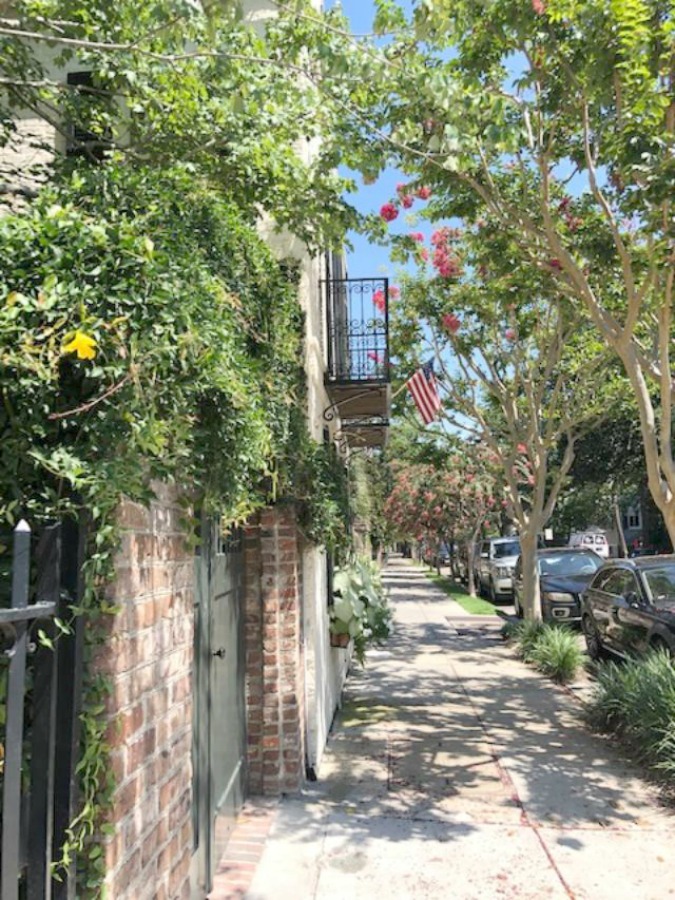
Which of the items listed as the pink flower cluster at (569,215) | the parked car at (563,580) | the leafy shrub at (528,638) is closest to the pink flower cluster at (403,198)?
the pink flower cluster at (569,215)

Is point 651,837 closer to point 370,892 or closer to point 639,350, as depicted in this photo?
point 370,892

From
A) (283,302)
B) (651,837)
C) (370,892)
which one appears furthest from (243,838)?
(283,302)

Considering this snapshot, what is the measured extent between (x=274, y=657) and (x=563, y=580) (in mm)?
10219

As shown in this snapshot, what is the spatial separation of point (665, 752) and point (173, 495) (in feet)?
15.9

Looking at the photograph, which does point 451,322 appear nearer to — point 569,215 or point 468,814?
point 569,215

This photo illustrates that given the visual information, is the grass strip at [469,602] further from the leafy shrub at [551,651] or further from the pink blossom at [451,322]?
the pink blossom at [451,322]

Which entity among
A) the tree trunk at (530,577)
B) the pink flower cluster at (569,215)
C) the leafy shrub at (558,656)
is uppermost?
the pink flower cluster at (569,215)

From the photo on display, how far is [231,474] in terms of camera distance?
9.48 feet

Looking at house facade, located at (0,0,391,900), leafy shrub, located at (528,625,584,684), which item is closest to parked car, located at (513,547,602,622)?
leafy shrub, located at (528,625,584,684)

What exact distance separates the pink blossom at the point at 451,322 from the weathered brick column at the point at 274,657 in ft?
24.7

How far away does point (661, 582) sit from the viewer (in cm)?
907

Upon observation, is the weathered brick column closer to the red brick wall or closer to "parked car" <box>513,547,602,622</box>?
the red brick wall

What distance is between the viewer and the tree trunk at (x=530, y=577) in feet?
40.4

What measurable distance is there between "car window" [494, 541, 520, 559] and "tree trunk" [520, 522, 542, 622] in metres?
9.74
